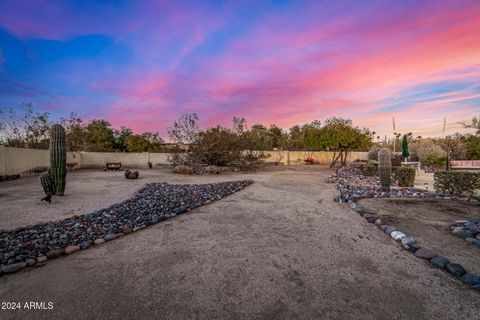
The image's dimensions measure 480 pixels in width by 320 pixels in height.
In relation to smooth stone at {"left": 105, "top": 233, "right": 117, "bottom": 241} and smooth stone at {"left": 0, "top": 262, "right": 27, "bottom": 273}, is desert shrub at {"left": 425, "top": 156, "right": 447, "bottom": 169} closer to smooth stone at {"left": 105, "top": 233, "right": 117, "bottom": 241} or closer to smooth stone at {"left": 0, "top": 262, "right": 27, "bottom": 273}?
smooth stone at {"left": 105, "top": 233, "right": 117, "bottom": 241}

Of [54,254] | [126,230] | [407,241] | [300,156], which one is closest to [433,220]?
[407,241]

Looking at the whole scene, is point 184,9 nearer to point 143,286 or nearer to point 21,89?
point 143,286

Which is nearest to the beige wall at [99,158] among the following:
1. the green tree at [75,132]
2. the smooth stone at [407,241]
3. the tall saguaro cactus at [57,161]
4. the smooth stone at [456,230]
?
the green tree at [75,132]

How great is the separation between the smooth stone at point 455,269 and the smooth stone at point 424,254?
0.24 meters

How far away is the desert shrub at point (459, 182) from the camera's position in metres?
6.25

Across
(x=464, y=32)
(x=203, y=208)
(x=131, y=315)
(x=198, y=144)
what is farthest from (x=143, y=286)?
(x=198, y=144)

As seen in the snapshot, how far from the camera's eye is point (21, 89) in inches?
458

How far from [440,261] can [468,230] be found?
1620 mm

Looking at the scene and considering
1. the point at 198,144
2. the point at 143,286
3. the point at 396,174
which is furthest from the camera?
the point at 198,144

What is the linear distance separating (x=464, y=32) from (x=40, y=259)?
1165cm

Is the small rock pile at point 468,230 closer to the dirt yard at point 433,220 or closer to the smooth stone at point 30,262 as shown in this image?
the dirt yard at point 433,220

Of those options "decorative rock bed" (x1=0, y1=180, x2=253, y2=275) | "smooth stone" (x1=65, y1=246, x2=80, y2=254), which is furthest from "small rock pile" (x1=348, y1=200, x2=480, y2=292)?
"smooth stone" (x1=65, y1=246, x2=80, y2=254)

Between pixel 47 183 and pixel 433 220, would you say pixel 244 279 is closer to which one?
pixel 433 220

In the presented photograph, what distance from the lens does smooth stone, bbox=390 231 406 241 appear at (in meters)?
3.19
